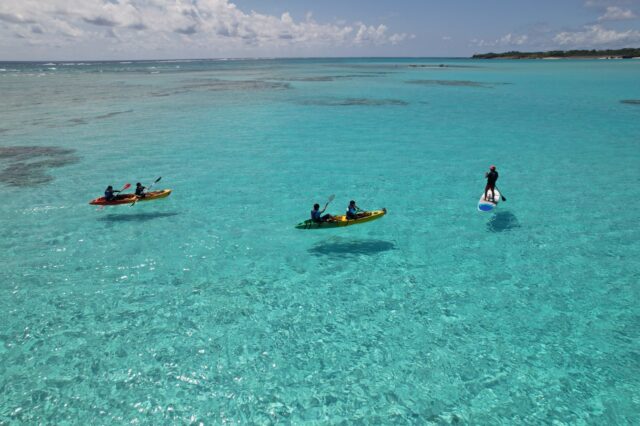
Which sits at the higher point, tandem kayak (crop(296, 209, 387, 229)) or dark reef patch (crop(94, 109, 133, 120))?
dark reef patch (crop(94, 109, 133, 120))

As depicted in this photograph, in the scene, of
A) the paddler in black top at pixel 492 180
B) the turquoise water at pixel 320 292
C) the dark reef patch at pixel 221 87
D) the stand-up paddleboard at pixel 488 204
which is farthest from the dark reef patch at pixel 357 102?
the stand-up paddleboard at pixel 488 204

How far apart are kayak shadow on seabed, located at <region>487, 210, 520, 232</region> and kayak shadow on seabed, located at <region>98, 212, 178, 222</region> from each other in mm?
17424

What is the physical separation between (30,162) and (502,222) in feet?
118

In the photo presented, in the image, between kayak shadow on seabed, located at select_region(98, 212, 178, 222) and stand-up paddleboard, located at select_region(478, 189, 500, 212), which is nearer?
kayak shadow on seabed, located at select_region(98, 212, 178, 222)

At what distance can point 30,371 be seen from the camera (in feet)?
37.3

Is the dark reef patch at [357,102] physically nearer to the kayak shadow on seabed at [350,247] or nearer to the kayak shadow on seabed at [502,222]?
the kayak shadow on seabed at [502,222]

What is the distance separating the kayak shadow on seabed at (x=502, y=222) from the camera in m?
20.5

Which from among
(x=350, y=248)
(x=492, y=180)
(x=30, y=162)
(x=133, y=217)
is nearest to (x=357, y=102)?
(x=30, y=162)

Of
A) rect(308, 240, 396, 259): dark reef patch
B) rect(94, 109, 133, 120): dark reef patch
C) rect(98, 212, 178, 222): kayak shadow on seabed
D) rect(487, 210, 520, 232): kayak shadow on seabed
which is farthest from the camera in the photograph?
rect(94, 109, 133, 120): dark reef patch

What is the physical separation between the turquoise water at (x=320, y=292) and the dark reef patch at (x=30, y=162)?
31 centimetres

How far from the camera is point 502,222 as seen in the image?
21234mm

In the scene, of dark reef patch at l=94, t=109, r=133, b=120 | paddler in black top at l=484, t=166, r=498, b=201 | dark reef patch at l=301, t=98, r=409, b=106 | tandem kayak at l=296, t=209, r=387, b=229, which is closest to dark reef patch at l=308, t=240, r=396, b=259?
tandem kayak at l=296, t=209, r=387, b=229

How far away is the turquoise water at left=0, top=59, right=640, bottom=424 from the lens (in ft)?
34.9

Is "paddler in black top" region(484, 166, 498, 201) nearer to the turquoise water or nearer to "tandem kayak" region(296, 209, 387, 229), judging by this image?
the turquoise water
